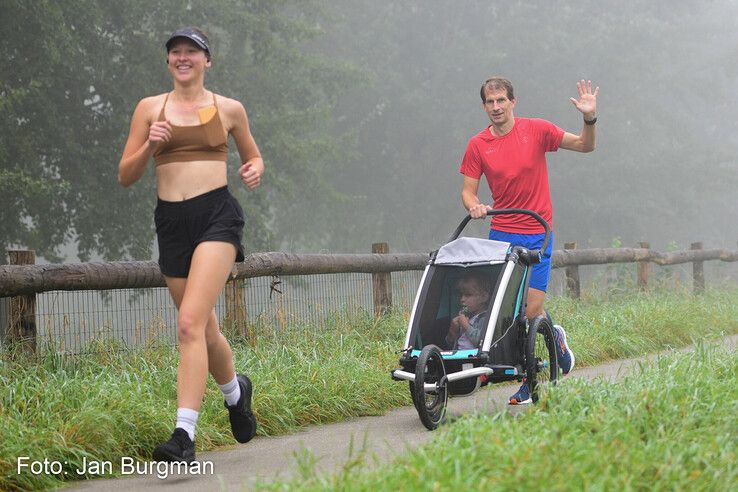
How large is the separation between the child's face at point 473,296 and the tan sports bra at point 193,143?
1998mm

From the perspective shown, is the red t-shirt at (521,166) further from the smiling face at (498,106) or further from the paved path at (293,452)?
the paved path at (293,452)

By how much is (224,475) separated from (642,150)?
43.5 m

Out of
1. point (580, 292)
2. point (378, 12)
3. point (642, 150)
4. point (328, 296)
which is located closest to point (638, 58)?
point (642, 150)

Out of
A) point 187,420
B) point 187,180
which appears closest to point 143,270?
point 187,180

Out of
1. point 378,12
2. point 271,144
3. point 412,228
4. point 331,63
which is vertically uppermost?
point 378,12

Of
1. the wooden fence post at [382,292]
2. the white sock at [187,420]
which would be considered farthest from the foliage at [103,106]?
the white sock at [187,420]

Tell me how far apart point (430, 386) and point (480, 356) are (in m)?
0.34

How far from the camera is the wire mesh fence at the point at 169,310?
7.57m

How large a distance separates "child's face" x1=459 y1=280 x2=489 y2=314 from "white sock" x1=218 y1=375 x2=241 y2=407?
1664 millimetres

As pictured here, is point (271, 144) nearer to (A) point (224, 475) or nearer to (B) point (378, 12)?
(B) point (378, 12)

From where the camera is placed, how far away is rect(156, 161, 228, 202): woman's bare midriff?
5102mm

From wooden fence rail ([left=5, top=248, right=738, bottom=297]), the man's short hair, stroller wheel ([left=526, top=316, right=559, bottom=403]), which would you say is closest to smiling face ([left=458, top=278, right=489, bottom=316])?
stroller wheel ([left=526, top=316, right=559, bottom=403])

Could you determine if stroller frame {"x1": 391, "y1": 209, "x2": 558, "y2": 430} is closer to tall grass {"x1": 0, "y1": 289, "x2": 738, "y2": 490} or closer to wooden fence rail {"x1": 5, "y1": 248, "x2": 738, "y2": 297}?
tall grass {"x1": 0, "y1": 289, "x2": 738, "y2": 490}

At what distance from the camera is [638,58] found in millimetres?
45312
